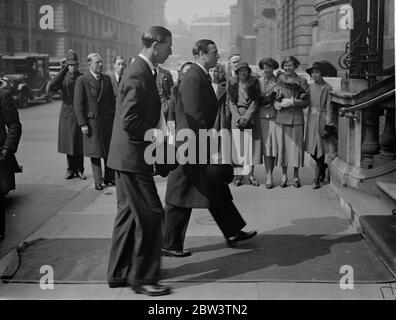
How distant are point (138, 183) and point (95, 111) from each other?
472cm

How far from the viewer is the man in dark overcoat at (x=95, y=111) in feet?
30.4

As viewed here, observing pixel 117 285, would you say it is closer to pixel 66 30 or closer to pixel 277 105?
pixel 277 105

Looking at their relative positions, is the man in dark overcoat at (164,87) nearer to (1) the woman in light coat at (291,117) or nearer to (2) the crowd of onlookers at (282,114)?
(2) the crowd of onlookers at (282,114)

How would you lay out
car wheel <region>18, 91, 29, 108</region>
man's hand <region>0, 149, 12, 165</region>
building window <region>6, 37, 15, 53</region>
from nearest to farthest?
1. man's hand <region>0, 149, 12, 165</region>
2. car wheel <region>18, 91, 29, 108</region>
3. building window <region>6, 37, 15, 53</region>

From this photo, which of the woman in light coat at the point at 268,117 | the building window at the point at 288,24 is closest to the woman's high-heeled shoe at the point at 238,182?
the woman in light coat at the point at 268,117

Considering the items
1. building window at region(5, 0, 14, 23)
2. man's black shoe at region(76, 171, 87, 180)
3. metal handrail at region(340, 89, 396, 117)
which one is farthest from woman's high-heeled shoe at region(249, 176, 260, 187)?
building window at region(5, 0, 14, 23)

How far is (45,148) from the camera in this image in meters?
13.8

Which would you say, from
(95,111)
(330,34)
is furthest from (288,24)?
(95,111)

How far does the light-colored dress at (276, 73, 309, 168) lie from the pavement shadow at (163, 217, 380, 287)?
2.47 metres

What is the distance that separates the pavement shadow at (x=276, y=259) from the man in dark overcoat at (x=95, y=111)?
3475mm

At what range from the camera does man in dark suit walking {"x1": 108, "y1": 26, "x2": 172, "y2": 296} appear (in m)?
4.77

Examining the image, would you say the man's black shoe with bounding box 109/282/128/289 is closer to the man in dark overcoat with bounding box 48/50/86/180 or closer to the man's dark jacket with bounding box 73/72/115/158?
the man's dark jacket with bounding box 73/72/115/158

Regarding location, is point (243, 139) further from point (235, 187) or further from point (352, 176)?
point (352, 176)
